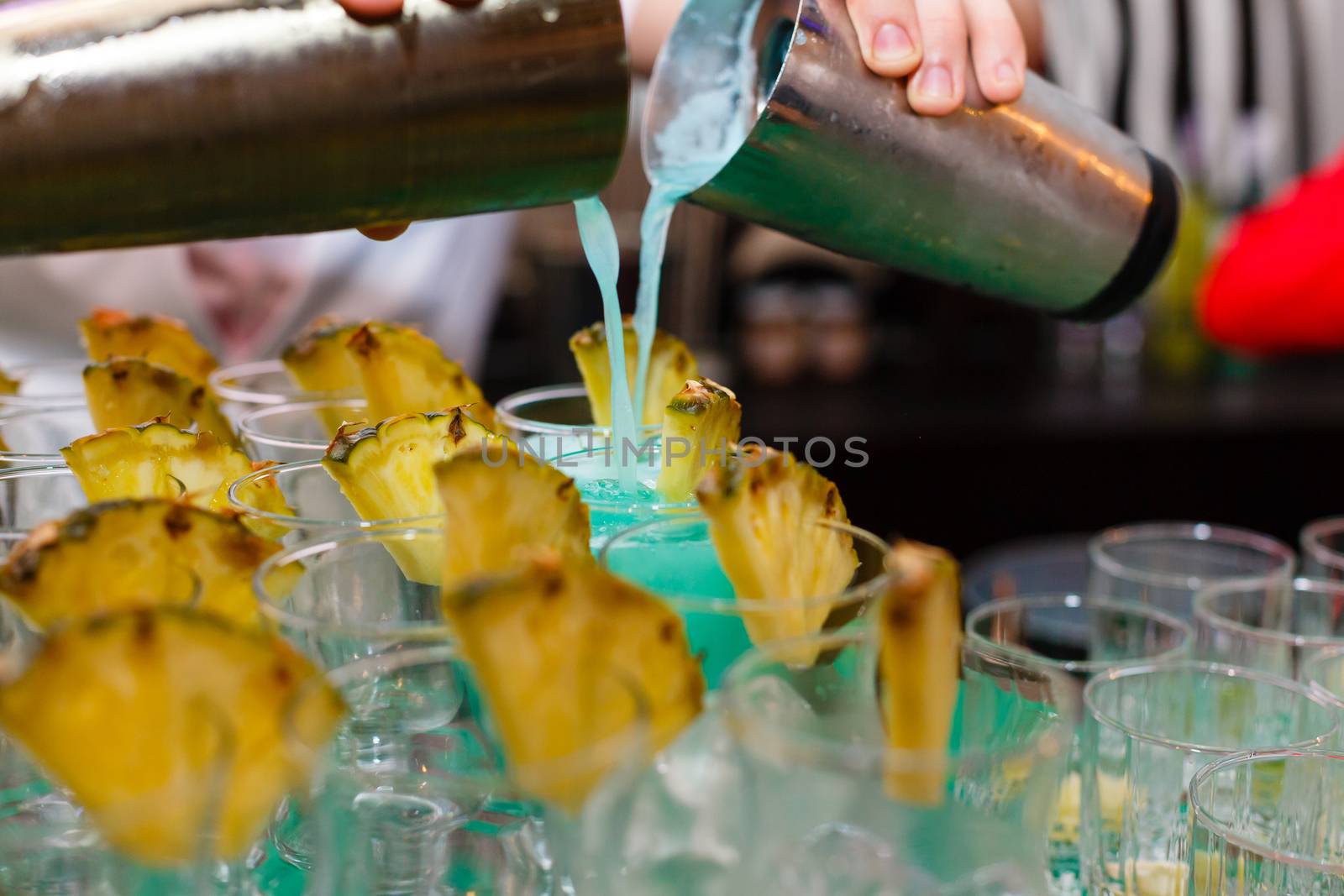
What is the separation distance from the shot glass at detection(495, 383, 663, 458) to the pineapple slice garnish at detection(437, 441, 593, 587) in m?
0.17

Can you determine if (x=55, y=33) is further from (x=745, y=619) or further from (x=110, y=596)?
(x=745, y=619)

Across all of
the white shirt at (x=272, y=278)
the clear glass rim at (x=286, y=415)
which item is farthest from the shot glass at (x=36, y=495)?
the white shirt at (x=272, y=278)

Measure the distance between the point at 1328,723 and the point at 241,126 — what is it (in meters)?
0.60

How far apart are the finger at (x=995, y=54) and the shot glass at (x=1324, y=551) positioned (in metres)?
0.38

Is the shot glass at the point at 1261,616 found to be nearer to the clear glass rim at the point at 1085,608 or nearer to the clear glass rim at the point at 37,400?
the clear glass rim at the point at 1085,608

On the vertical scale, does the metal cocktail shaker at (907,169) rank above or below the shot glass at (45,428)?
above

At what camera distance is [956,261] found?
83 centimetres

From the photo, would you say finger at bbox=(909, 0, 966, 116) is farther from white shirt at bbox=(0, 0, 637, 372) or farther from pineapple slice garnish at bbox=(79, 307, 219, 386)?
white shirt at bbox=(0, 0, 637, 372)

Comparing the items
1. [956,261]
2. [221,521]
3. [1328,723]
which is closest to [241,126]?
[221,521]

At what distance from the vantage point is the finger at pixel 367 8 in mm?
630

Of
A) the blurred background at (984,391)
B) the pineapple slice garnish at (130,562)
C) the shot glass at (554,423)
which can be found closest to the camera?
the pineapple slice garnish at (130,562)

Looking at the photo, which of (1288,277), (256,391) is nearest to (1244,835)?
(256,391)

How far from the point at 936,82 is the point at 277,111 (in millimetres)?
373

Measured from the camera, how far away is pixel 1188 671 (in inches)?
26.5
